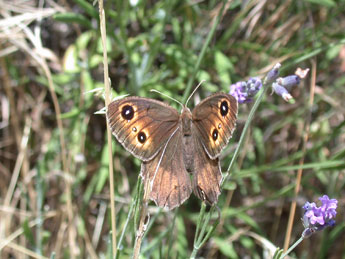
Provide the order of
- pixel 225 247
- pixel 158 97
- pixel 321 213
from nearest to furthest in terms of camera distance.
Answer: pixel 321 213, pixel 225 247, pixel 158 97

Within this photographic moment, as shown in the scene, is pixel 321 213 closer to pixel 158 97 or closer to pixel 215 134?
pixel 215 134

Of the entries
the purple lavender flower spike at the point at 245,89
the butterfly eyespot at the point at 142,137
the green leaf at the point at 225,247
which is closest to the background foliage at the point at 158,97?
the green leaf at the point at 225,247

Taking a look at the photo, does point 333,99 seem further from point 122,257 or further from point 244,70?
point 122,257

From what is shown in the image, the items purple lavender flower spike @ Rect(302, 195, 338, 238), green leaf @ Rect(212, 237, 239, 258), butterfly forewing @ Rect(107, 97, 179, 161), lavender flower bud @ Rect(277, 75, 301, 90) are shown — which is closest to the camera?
purple lavender flower spike @ Rect(302, 195, 338, 238)

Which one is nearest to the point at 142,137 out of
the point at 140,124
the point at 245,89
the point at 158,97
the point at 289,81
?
the point at 140,124

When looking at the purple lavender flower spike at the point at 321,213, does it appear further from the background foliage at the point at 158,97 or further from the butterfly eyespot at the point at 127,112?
the background foliage at the point at 158,97

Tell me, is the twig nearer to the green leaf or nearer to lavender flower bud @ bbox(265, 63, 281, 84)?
lavender flower bud @ bbox(265, 63, 281, 84)

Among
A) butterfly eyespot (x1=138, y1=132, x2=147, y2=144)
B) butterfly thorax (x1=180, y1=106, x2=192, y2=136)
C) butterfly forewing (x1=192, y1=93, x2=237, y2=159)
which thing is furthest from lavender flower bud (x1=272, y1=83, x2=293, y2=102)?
butterfly eyespot (x1=138, y1=132, x2=147, y2=144)
